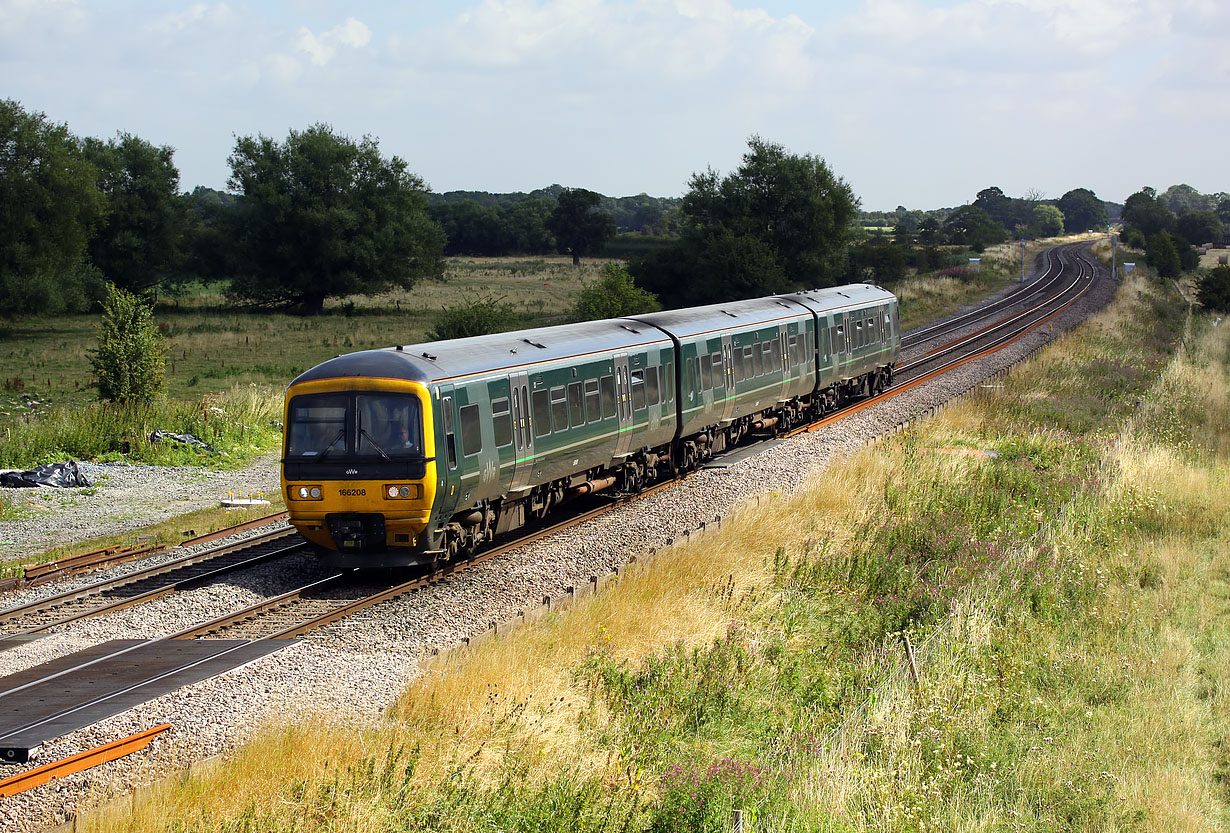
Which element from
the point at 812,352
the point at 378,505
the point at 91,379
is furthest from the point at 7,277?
the point at 378,505

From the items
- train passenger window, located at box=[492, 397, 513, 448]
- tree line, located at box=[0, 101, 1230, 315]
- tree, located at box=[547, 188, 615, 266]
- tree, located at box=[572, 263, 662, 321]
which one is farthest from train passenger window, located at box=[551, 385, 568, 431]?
tree, located at box=[547, 188, 615, 266]

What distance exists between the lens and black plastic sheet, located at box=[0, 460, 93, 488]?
68.7ft

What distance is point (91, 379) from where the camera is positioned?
36.8 meters

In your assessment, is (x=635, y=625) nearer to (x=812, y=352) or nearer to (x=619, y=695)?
(x=619, y=695)

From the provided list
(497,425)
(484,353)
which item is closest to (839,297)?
(484,353)

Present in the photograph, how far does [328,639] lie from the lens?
38.0ft

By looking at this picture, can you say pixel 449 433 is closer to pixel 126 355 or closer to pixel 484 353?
pixel 484 353

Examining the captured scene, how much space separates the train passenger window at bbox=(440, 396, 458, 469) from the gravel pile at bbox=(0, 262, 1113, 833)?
155 centimetres

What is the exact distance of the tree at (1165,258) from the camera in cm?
9007

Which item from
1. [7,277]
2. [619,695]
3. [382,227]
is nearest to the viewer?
Result: [619,695]

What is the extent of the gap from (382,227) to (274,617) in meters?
59.9

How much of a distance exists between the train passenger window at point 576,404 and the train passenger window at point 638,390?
1.82 meters

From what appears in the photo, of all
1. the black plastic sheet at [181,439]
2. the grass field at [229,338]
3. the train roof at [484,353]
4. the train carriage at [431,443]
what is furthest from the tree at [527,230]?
the train carriage at [431,443]

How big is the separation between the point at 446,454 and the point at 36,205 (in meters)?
48.8
